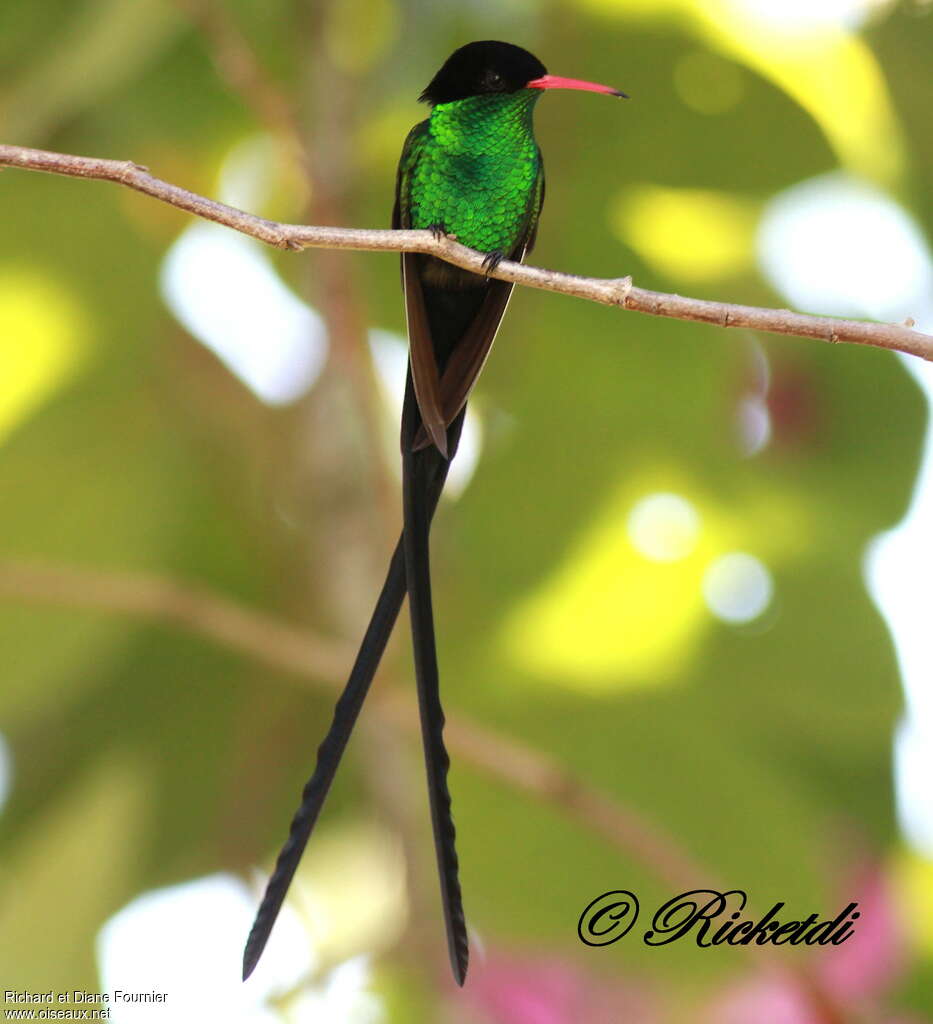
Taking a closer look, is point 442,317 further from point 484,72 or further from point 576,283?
point 576,283

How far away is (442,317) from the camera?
2.49 metres

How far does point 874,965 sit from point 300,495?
5.59ft

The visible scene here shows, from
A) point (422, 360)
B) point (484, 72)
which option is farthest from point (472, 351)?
point (484, 72)

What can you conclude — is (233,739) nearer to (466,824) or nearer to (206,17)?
(466,824)

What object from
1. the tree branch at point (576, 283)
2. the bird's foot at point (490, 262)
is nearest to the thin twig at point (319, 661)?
the bird's foot at point (490, 262)

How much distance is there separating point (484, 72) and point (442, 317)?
46 cm

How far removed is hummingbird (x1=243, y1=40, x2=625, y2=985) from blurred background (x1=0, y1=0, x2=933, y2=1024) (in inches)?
26.4

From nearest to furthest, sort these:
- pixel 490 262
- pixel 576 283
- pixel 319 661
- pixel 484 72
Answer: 1. pixel 576 283
2. pixel 490 262
3. pixel 484 72
4. pixel 319 661

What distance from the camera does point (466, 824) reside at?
3613mm

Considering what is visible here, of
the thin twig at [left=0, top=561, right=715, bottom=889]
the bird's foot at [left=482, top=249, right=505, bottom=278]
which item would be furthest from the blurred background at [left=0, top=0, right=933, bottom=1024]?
the bird's foot at [left=482, top=249, right=505, bottom=278]

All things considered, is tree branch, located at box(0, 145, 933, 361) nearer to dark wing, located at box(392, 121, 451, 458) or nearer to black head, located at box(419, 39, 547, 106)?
dark wing, located at box(392, 121, 451, 458)

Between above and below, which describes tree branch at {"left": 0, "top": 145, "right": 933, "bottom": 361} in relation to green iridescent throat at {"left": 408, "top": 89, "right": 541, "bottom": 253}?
below

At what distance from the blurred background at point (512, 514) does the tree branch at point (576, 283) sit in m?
1.42

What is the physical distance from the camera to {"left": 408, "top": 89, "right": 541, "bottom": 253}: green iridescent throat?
263cm
